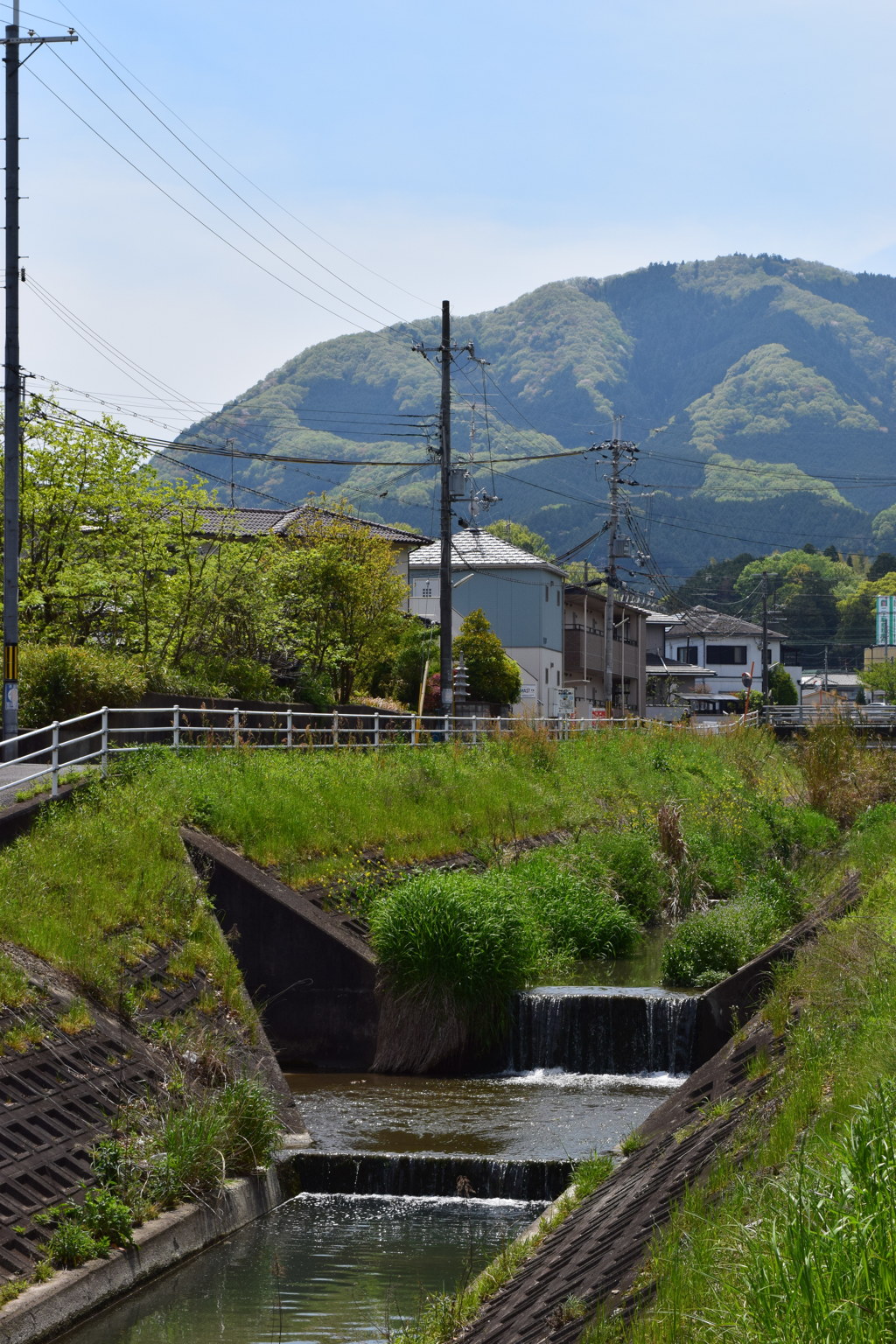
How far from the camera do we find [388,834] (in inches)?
874

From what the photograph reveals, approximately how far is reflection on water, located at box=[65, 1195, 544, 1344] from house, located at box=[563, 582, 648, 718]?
52.2 metres

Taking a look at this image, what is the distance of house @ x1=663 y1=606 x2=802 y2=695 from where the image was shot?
407 ft

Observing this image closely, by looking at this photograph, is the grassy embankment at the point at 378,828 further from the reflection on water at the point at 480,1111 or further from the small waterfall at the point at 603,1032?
the reflection on water at the point at 480,1111

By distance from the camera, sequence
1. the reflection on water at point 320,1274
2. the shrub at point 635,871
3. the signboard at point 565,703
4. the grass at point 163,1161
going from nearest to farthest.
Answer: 1. the reflection on water at point 320,1274
2. the grass at point 163,1161
3. the shrub at point 635,871
4. the signboard at point 565,703

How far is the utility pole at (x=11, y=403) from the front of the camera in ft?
70.4

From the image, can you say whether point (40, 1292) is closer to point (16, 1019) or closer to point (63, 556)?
point (16, 1019)

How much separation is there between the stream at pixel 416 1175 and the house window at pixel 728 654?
110m

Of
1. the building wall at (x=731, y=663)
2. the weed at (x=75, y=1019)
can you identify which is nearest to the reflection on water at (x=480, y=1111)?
the weed at (x=75, y=1019)

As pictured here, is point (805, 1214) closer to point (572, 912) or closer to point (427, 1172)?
point (427, 1172)

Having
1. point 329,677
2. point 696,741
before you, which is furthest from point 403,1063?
point 696,741

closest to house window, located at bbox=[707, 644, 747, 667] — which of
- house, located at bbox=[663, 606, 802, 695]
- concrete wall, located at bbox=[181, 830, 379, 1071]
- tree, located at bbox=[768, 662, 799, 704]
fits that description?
house, located at bbox=[663, 606, 802, 695]

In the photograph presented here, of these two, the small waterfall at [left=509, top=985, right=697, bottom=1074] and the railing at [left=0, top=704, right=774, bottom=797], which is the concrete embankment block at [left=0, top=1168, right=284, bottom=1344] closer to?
the railing at [left=0, top=704, right=774, bottom=797]

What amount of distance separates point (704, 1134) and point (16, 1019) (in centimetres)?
561

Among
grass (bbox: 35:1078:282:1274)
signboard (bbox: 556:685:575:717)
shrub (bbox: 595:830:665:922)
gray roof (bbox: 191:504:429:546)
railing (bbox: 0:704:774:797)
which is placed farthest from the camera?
signboard (bbox: 556:685:575:717)
